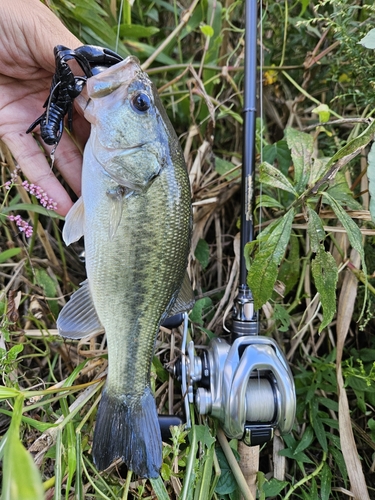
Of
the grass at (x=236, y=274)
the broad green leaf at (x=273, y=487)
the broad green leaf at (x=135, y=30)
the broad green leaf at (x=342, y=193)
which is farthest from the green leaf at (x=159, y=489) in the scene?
the broad green leaf at (x=135, y=30)

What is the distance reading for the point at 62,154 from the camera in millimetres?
1553

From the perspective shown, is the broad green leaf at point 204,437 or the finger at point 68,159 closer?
the broad green leaf at point 204,437

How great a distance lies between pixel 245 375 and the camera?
123 centimetres

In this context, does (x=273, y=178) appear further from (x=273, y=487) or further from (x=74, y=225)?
(x=273, y=487)

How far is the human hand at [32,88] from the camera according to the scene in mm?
1351

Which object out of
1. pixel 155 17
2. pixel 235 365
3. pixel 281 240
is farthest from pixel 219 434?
pixel 155 17

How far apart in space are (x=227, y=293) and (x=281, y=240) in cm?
51

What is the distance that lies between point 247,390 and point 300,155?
0.87 m

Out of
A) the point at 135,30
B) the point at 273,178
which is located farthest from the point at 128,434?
the point at 135,30

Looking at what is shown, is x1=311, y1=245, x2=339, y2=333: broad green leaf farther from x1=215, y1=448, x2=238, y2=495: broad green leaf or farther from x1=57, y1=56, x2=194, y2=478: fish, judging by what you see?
x1=215, y1=448, x2=238, y2=495: broad green leaf

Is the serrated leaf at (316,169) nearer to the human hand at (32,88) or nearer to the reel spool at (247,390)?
the reel spool at (247,390)

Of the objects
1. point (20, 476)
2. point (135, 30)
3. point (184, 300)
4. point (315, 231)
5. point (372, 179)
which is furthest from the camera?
point (135, 30)

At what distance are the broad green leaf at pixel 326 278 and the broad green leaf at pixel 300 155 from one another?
283mm

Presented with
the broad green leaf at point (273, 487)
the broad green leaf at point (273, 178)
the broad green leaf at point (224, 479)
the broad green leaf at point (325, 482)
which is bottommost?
the broad green leaf at point (325, 482)
